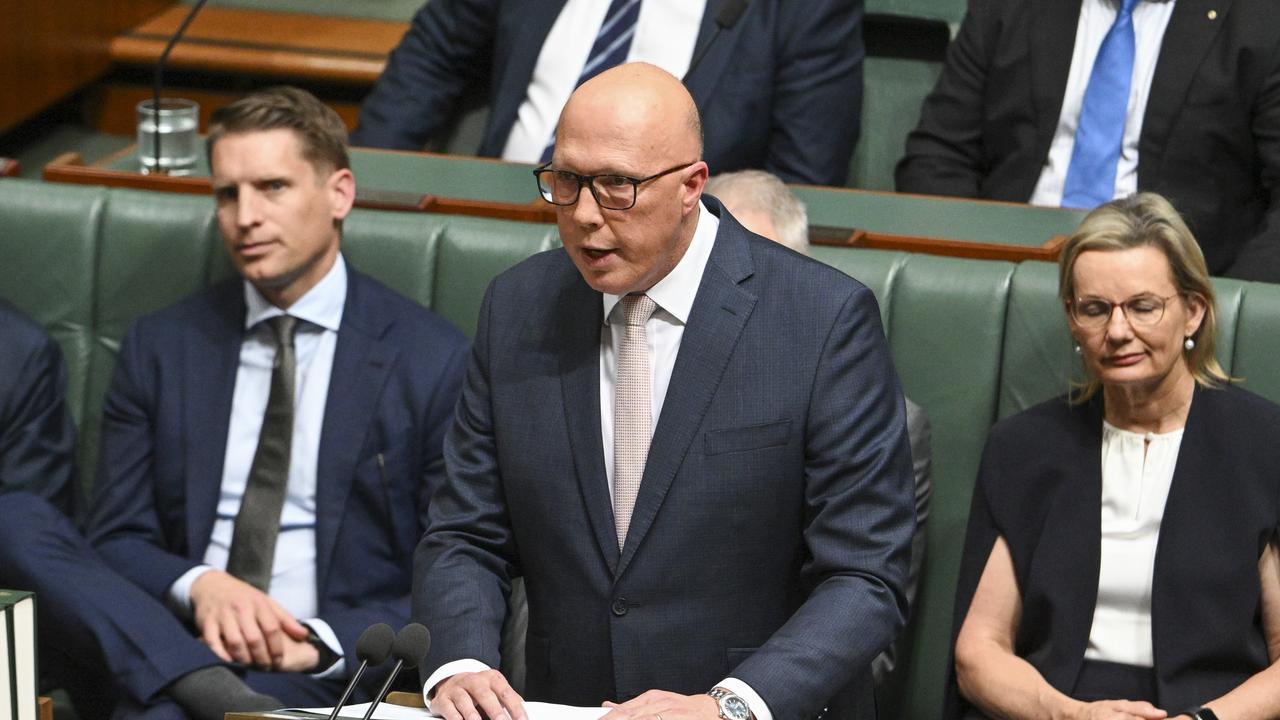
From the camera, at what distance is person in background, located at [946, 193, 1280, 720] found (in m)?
1.72

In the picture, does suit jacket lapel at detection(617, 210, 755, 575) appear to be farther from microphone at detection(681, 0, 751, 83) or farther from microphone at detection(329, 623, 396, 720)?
microphone at detection(681, 0, 751, 83)

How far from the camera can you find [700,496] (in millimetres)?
1448

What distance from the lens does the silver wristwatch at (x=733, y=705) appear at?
1.34 m

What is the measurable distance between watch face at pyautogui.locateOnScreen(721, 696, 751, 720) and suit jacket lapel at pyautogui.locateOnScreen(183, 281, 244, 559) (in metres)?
0.90

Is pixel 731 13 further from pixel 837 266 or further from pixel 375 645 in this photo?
pixel 375 645

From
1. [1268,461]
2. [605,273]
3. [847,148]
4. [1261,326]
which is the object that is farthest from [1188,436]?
[847,148]

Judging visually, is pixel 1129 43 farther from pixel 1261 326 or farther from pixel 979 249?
pixel 1261 326

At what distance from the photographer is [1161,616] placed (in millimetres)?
1734

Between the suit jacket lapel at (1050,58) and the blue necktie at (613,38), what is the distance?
0.62 metres

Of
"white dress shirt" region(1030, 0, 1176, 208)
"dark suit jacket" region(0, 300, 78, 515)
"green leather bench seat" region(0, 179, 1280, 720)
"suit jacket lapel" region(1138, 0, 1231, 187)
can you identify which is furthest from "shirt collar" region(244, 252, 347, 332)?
"suit jacket lapel" region(1138, 0, 1231, 187)

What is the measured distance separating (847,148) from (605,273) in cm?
144

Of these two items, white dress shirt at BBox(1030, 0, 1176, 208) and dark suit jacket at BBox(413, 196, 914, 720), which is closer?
dark suit jacket at BBox(413, 196, 914, 720)

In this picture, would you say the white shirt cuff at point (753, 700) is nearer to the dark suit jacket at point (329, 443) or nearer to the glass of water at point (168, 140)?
the dark suit jacket at point (329, 443)

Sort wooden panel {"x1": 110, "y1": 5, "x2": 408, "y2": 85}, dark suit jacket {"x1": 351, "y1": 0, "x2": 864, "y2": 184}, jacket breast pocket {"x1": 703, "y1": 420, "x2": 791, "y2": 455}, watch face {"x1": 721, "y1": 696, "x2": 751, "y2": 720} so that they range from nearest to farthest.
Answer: watch face {"x1": 721, "y1": 696, "x2": 751, "y2": 720} < jacket breast pocket {"x1": 703, "y1": 420, "x2": 791, "y2": 455} < dark suit jacket {"x1": 351, "y1": 0, "x2": 864, "y2": 184} < wooden panel {"x1": 110, "y1": 5, "x2": 408, "y2": 85}
